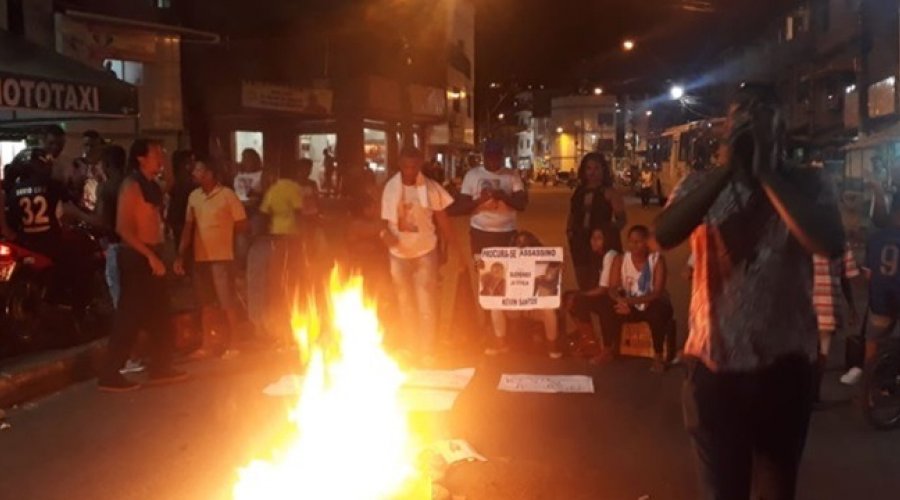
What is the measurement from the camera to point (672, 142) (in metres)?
35.9

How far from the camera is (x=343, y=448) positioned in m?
4.75

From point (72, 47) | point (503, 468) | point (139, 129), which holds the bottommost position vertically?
point (503, 468)

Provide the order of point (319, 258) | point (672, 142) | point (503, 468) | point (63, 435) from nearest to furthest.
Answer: point (503, 468) < point (63, 435) < point (319, 258) < point (672, 142)

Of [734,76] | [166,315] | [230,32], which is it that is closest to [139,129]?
[230,32]

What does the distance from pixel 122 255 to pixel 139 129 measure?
11367mm

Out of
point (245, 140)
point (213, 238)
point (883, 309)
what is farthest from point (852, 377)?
point (245, 140)

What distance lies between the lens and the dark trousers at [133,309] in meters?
7.68

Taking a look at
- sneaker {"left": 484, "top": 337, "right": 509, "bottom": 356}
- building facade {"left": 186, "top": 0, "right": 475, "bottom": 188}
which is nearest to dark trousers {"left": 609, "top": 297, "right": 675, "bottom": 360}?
sneaker {"left": 484, "top": 337, "right": 509, "bottom": 356}

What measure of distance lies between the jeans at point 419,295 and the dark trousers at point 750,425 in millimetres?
5584

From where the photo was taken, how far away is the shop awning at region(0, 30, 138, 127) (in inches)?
375

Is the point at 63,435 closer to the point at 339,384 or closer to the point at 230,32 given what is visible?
the point at 339,384

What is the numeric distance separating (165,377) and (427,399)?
232cm

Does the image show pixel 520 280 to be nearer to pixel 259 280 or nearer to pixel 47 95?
pixel 259 280

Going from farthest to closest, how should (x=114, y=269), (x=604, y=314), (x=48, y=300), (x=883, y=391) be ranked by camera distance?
(x=48, y=300), (x=604, y=314), (x=114, y=269), (x=883, y=391)
